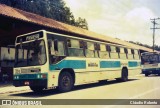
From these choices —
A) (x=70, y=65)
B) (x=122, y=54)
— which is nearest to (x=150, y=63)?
(x=122, y=54)

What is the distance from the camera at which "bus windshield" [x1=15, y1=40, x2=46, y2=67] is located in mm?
10953

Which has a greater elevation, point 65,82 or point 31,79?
point 31,79

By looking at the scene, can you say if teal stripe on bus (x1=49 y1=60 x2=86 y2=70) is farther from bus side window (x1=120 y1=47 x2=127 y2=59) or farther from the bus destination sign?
bus side window (x1=120 y1=47 x2=127 y2=59)

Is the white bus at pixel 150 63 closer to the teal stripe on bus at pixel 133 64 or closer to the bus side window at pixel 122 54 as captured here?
the teal stripe on bus at pixel 133 64

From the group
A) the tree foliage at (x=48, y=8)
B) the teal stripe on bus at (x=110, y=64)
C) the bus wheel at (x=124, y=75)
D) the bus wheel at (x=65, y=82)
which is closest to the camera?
the bus wheel at (x=65, y=82)

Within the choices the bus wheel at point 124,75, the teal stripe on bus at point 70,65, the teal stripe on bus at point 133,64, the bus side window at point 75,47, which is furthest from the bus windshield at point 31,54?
the teal stripe on bus at point 133,64

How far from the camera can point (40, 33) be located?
11.2 metres

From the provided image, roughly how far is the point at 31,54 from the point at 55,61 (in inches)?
43.1

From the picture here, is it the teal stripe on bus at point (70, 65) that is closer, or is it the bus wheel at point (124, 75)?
the teal stripe on bus at point (70, 65)

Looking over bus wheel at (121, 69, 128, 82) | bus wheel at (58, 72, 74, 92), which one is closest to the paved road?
bus wheel at (58, 72, 74, 92)

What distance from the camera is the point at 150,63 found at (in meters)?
26.8

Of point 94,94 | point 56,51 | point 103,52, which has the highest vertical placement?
point 103,52

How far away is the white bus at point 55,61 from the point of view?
1086 centimetres

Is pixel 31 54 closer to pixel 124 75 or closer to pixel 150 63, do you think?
pixel 124 75
